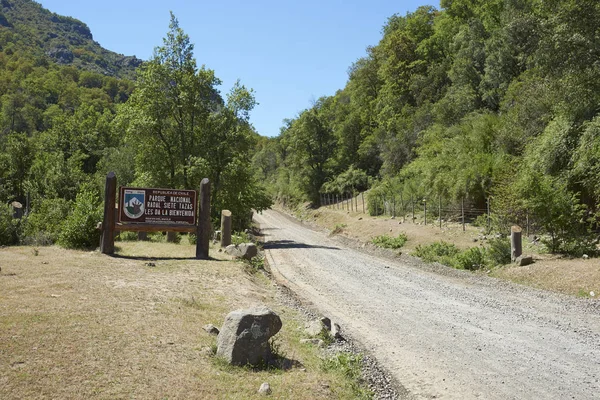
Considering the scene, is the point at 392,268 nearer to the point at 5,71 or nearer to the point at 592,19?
the point at 592,19

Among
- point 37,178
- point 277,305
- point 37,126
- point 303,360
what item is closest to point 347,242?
point 277,305

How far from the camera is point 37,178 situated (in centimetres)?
4575

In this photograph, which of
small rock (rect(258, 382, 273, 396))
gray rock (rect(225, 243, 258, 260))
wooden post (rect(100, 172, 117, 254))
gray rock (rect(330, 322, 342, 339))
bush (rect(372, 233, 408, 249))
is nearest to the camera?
small rock (rect(258, 382, 273, 396))

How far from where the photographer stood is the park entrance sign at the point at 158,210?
16.8 m

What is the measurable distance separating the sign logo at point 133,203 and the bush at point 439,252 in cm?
1164

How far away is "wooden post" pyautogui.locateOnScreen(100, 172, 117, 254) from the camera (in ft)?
53.0

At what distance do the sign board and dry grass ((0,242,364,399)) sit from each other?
4.46 meters

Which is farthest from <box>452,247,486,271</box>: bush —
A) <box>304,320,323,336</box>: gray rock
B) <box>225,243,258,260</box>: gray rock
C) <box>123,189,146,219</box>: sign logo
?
<box>123,189,146,219</box>: sign logo

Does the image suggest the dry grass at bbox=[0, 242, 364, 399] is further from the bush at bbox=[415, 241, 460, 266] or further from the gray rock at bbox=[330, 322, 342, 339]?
the bush at bbox=[415, 241, 460, 266]

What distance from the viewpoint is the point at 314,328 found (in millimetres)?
9250

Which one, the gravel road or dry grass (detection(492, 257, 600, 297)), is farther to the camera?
dry grass (detection(492, 257, 600, 297))

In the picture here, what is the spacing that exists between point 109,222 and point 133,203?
3.47 feet

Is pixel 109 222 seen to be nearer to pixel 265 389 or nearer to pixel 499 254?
pixel 265 389

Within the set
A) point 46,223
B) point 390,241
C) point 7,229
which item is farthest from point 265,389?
point 390,241
